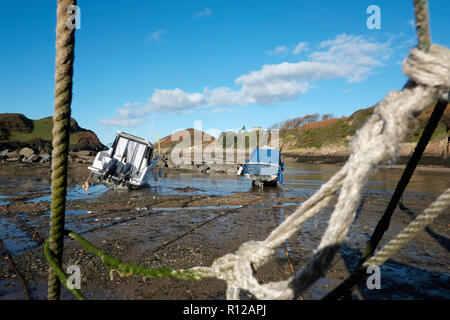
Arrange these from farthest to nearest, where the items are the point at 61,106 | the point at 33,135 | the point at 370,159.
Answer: the point at 33,135
the point at 61,106
the point at 370,159

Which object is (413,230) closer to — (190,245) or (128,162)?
(190,245)

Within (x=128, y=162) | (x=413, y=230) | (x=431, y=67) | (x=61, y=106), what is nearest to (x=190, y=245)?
(x=61, y=106)

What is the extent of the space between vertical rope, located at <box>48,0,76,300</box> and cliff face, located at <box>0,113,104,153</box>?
52.0 metres

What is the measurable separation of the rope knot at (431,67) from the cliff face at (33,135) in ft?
176

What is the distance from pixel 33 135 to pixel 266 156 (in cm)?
5588

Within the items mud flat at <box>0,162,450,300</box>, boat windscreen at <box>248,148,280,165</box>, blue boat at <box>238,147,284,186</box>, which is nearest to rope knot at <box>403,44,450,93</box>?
mud flat at <box>0,162,450,300</box>

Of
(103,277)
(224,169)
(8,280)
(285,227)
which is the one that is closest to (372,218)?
(103,277)

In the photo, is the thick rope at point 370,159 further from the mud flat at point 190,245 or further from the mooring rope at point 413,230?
the mud flat at point 190,245

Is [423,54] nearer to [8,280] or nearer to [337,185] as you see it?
[337,185]

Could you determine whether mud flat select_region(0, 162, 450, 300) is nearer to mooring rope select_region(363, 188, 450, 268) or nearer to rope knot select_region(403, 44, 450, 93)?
mooring rope select_region(363, 188, 450, 268)

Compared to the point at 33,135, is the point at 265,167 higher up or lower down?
lower down

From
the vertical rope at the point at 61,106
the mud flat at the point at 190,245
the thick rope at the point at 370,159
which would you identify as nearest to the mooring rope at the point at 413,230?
the thick rope at the point at 370,159

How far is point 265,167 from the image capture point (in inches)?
874
